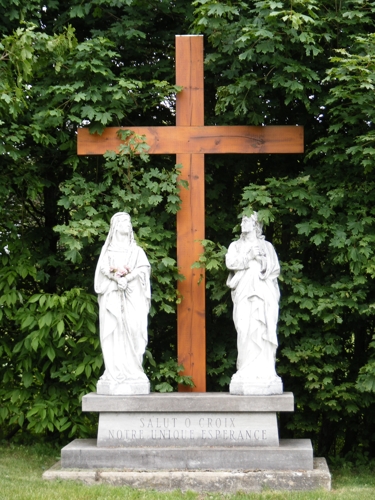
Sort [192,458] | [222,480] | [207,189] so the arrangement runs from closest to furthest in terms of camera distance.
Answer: [222,480]
[192,458]
[207,189]

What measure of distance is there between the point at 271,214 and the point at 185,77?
1.65m

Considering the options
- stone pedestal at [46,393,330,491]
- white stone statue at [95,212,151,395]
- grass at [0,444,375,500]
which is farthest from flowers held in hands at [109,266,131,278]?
grass at [0,444,375,500]

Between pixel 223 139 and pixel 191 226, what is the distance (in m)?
0.92

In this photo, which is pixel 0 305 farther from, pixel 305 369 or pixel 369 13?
pixel 369 13

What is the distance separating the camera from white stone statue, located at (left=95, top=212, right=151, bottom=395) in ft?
26.7

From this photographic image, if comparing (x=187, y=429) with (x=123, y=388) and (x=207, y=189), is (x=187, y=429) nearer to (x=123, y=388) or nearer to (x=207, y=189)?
(x=123, y=388)

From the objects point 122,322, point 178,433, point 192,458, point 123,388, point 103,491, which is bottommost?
point 103,491

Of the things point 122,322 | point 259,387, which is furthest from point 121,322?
point 259,387

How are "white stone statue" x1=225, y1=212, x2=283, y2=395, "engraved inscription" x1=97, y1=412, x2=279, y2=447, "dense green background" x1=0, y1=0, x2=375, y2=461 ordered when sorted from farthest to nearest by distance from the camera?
"dense green background" x1=0, y1=0, x2=375, y2=461 → "white stone statue" x1=225, y1=212, x2=283, y2=395 → "engraved inscription" x1=97, y1=412, x2=279, y2=447

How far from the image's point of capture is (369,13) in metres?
8.79

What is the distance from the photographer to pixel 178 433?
800 cm

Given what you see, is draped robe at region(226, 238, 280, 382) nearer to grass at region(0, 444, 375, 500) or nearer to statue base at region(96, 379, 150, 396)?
statue base at region(96, 379, 150, 396)

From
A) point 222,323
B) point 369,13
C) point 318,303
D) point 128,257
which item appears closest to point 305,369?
point 318,303

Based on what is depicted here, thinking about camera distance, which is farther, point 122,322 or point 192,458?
point 122,322
